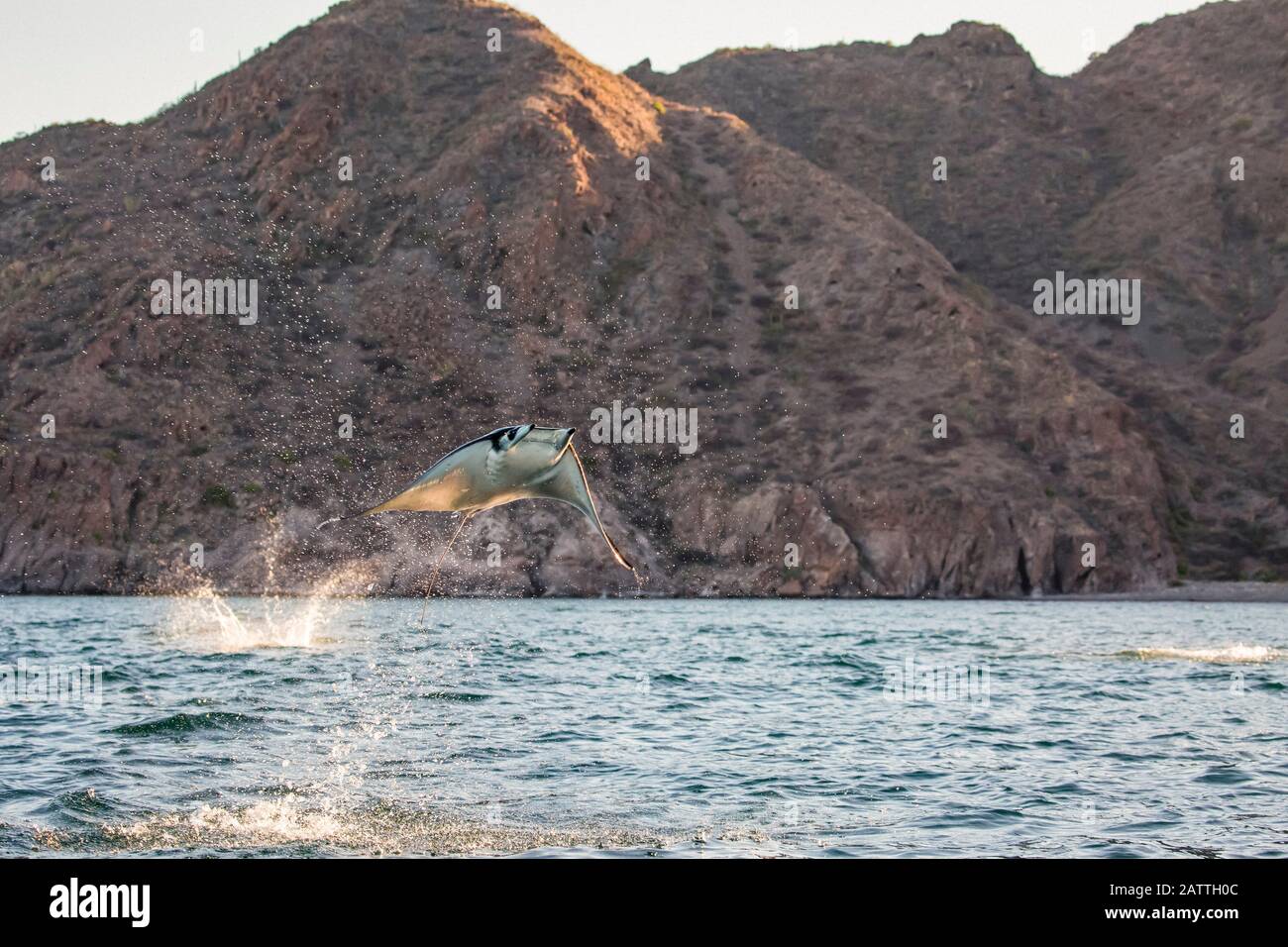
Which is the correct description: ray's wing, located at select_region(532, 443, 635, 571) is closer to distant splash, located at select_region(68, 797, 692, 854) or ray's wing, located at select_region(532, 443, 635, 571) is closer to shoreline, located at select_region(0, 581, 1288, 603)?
distant splash, located at select_region(68, 797, 692, 854)

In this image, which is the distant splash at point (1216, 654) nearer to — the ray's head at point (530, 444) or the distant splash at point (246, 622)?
the distant splash at point (246, 622)

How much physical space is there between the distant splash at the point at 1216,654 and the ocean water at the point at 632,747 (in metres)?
0.29

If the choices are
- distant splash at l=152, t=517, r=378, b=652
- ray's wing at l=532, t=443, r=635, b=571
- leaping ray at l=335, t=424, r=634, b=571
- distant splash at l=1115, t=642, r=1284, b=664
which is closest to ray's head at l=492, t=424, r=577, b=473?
leaping ray at l=335, t=424, r=634, b=571

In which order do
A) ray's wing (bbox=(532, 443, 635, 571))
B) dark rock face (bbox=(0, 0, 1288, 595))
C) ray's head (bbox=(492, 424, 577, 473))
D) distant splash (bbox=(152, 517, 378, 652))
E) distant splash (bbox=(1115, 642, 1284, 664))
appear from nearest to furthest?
ray's head (bbox=(492, 424, 577, 473)) < ray's wing (bbox=(532, 443, 635, 571)) < distant splash (bbox=(1115, 642, 1284, 664)) < distant splash (bbox=(152, 517, 378, 652)) < dark rock face (bbox=(0, 0, 1288, 595))

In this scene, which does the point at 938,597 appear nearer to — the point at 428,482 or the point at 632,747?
the point at 632,747

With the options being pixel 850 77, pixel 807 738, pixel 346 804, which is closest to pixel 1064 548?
pixel 807 738

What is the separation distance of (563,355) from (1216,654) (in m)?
61.4

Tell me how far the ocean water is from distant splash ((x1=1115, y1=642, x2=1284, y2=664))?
289 mm

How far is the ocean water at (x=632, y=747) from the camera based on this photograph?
1484 centimetres

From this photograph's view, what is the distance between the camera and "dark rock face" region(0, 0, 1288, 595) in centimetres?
7900

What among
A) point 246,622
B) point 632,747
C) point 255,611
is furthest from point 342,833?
point 255,611

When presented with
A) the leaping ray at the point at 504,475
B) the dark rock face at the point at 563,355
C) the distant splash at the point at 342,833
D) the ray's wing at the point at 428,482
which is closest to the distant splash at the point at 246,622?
the dark rock face at the point at 563,355
